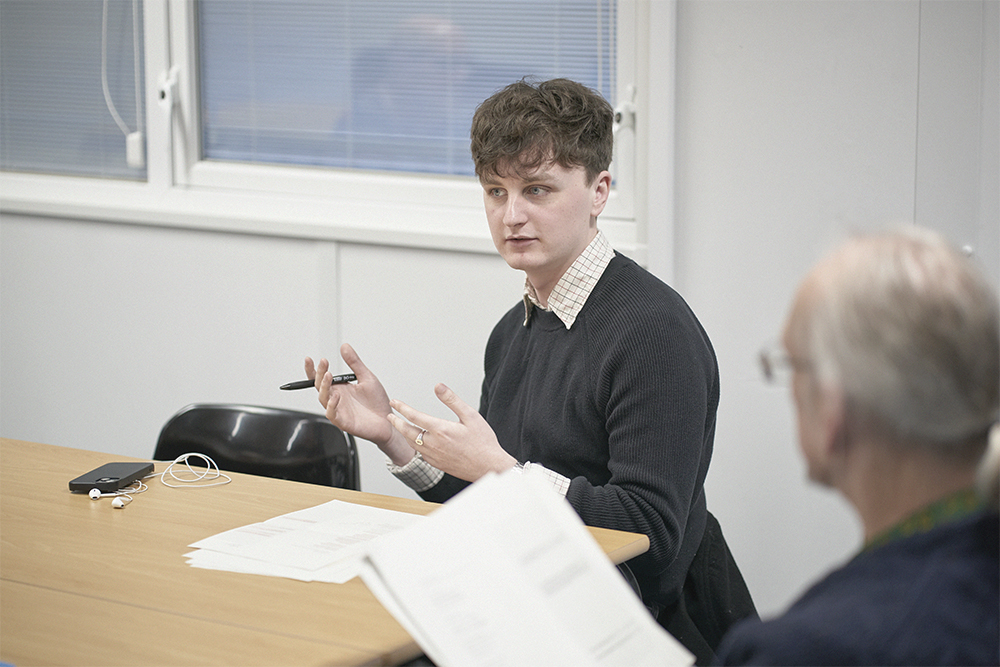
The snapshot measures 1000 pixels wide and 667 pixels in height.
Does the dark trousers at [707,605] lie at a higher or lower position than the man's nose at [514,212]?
lower

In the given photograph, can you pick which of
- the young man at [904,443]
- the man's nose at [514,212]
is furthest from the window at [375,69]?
the young man at [904,443]

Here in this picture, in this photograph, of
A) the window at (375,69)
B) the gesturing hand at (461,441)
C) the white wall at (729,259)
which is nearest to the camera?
the gesturing hand at (461,441)

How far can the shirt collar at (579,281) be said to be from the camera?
1840 mm

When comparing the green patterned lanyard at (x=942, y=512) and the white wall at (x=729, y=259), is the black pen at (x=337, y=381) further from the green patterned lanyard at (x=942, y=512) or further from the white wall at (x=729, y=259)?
the green patterned lanyard at (x=942, y=512)

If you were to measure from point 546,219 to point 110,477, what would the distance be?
922 millimetres

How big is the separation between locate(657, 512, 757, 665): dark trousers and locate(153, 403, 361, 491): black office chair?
760mm

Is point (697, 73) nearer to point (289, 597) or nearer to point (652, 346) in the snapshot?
point (652, 346)

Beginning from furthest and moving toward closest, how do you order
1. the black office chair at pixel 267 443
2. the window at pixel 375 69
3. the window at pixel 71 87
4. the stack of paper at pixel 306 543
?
1. the window at pixel 71 87
2. the window at pixel 375 69
3. the black office chair at pixel 267 443
4. the stack of paper at pixel 306 543

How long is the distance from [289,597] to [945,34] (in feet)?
6.43

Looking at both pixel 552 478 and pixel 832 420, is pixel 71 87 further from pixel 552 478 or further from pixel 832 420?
pixel 832 420

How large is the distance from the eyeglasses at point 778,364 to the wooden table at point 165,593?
0.61m

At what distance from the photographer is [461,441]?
1.61 metres

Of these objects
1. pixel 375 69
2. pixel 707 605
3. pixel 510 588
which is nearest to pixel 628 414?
pixel 707 605

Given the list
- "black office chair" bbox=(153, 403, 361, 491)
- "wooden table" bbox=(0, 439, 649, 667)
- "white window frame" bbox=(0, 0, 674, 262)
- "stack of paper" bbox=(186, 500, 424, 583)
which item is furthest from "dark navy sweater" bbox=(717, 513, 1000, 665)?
"white window frame" bbox=(0, 0, 674, 262)
